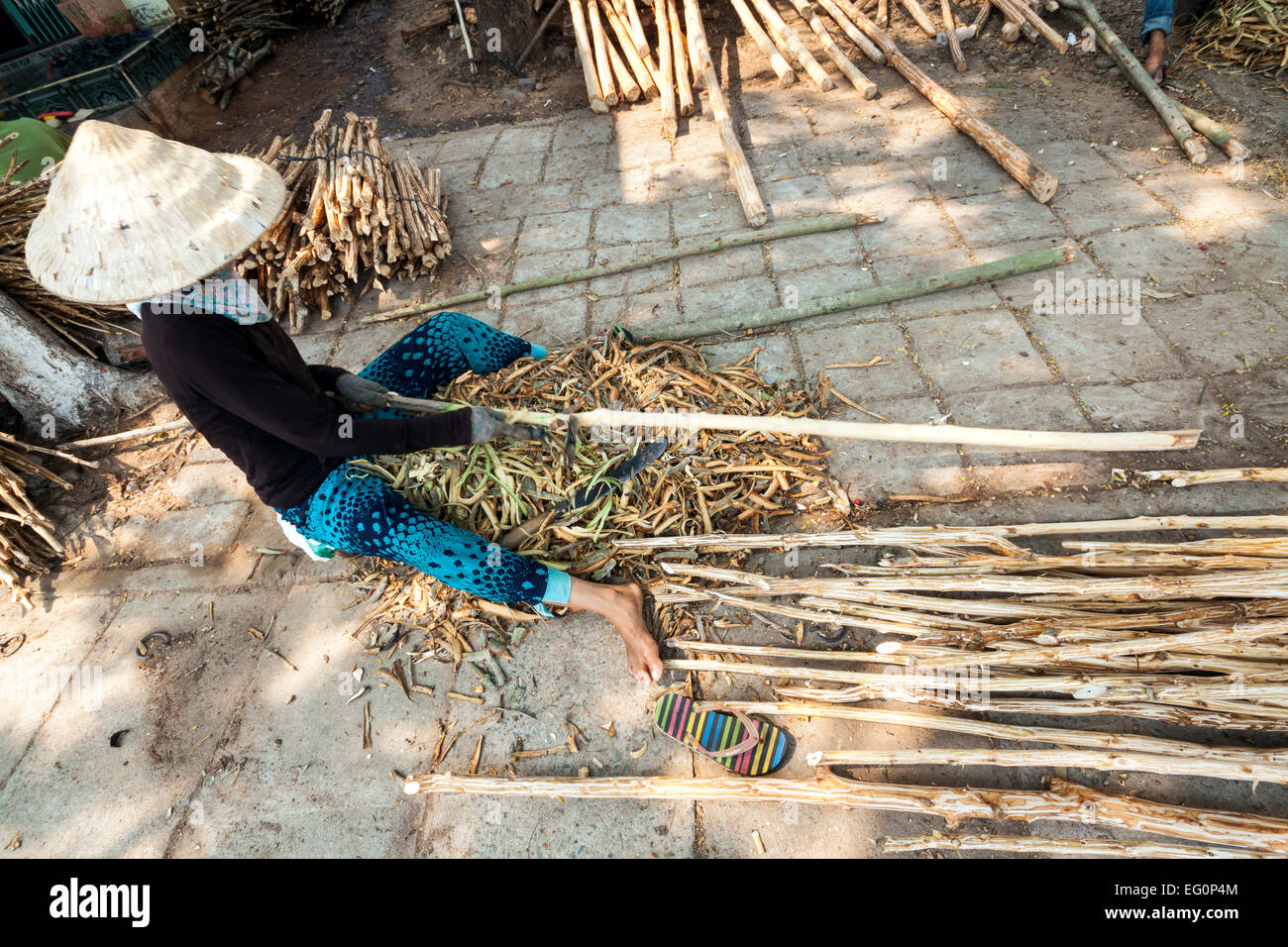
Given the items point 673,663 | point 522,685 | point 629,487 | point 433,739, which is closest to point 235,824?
point 433,739

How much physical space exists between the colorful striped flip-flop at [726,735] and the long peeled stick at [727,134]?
11.3 ft

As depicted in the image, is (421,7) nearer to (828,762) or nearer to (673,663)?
(673,663)

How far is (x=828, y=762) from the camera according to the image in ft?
7.60

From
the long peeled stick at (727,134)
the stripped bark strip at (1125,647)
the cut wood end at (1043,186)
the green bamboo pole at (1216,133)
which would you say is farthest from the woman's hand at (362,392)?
the green bamboo pole at (1216,133)

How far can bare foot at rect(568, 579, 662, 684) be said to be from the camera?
2621mm

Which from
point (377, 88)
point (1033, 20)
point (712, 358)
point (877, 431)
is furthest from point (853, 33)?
point (877, 431)

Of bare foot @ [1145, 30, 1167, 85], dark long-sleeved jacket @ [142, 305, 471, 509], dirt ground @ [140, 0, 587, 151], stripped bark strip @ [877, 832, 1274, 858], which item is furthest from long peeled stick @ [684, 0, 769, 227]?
stripped bark strip @ [877, 832, 1274, 858]

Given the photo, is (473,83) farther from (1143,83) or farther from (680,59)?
(1143,83)

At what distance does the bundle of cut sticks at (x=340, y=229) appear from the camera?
4.41m

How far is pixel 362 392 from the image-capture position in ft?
9.83

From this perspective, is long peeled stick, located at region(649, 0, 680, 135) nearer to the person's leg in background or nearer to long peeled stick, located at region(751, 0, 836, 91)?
long peeled stick, located at region(751, 0, 836, 91)
